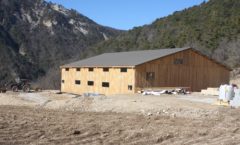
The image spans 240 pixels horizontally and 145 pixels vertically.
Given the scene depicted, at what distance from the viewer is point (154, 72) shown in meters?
40.1

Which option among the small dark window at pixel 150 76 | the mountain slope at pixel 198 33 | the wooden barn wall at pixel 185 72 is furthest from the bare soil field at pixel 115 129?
the mountain slope at pixel 198 33

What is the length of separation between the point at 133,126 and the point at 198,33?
6509cm

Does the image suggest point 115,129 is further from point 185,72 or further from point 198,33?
point 198,33

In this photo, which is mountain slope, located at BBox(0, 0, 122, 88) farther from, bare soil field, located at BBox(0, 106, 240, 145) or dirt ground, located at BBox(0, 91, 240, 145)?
bare soil field, located at BBox(0, 106, 240, 145)

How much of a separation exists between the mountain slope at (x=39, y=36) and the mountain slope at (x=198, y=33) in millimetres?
17835

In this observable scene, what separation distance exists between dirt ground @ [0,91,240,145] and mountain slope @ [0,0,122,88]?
78.2 meters

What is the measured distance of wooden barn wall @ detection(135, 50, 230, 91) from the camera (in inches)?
1566

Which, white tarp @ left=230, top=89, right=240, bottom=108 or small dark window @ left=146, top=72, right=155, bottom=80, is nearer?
white tarp @ left=230, top=89, right=240, bottom=108

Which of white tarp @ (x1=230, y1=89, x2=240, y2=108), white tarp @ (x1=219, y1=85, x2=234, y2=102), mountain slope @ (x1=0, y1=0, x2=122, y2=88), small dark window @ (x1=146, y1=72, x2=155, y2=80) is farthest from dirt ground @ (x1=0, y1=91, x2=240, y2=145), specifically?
mountain slope @ (x1=0, y1=0, x2=122, y2=88)

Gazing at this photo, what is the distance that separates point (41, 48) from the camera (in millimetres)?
124188

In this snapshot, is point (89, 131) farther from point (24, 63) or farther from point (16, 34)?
point (16, 34)

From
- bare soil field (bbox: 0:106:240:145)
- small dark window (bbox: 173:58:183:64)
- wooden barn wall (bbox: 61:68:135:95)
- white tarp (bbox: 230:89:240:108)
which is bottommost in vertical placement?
bare soil field (bbox: 0:106:240:145)

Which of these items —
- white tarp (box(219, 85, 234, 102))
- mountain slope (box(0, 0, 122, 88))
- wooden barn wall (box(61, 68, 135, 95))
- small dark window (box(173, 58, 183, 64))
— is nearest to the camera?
white tarp (box(219, 85, 234, 102))

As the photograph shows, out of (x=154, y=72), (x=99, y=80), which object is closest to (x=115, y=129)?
(x=154, y=72)
